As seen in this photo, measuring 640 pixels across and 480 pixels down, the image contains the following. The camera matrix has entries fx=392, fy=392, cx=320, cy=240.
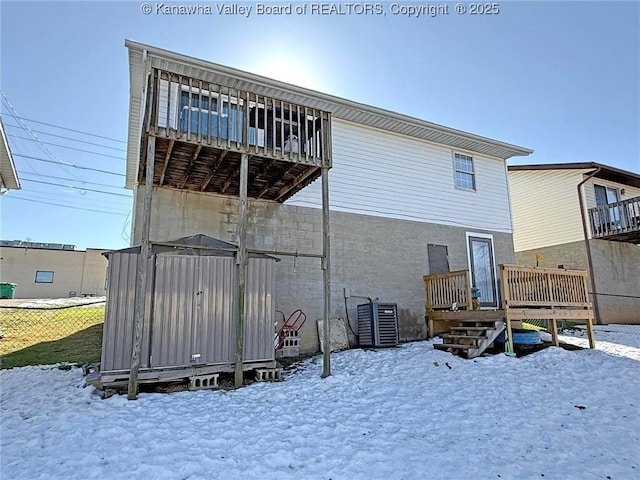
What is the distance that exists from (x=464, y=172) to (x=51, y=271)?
2809 cm

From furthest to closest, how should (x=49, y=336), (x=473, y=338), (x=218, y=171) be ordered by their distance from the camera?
(x=49, y=336), (x=473, y=338), (x=218, y=171)

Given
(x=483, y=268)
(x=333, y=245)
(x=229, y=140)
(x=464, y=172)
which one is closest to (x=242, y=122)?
(x=229, y=140)

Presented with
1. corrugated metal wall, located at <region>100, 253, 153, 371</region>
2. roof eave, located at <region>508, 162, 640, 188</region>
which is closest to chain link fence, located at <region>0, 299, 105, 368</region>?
corrugated metal wall, located at <region>100, 253, 153, 371</region>

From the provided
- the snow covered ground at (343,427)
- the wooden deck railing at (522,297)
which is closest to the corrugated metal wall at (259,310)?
the snow covered ground at (343,427)

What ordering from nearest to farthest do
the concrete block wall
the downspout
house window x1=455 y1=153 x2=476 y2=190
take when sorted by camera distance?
the concrete block wall
house window x1=455 y1=153 x2=476 y2=190
the downspout

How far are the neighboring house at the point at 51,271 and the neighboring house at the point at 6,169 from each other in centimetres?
1591

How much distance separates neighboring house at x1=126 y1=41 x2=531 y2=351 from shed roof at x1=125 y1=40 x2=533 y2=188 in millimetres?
30

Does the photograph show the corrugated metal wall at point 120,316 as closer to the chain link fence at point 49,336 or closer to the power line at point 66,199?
the chain link fence at point 49,336

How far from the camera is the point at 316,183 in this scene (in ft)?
32.3

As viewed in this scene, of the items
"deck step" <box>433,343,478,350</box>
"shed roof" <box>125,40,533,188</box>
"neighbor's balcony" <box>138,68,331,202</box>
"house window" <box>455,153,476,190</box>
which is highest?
"shed roof" <box>125,40,533,188</box>

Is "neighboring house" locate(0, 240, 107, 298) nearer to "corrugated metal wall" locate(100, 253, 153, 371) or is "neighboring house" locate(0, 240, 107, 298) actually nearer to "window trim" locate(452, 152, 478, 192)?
"corrugated metal wall" locate(100, 253, 153, 371)

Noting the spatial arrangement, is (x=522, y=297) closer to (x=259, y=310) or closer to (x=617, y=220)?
(x=259, y=310)

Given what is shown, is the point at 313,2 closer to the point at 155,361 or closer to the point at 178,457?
the point at 155,361

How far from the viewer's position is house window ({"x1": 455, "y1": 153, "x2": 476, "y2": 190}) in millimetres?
12031
